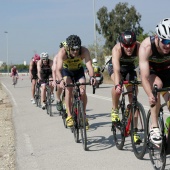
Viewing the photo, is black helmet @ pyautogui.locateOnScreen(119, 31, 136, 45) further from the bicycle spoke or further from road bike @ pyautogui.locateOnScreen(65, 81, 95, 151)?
road bike @ pyautogui.locateOnScreen(65, 81, 95, 151)

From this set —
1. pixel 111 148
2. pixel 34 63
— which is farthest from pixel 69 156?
pixel 34 63

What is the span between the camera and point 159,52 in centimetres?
506

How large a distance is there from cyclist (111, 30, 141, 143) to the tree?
2318 inches

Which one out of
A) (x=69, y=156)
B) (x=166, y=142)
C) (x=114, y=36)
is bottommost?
(x=69, y=156)

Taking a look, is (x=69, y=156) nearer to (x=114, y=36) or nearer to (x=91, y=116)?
(x=91, y=116)

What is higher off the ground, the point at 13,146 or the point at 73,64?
the point at 73,64

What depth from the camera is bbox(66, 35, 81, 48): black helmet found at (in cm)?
707

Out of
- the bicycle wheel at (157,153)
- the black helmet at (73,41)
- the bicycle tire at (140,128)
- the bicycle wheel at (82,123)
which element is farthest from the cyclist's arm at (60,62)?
the bicycle wheel at (157,153)

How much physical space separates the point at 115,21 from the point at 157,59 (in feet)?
203

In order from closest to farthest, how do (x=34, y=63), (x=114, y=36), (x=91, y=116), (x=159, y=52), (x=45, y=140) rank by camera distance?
(x=159, y=52) → (x=45, y=140) → (x=91, y=116) → (x=34, y=63) → (x=114, y=36)

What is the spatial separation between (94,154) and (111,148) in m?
0.49

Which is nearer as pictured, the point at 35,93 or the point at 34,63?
the point at 34,63

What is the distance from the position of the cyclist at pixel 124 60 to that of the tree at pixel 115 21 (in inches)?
2318

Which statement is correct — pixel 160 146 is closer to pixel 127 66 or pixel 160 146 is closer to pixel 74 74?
pixel 127 66
